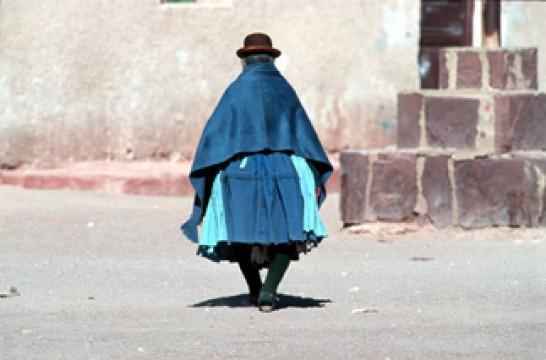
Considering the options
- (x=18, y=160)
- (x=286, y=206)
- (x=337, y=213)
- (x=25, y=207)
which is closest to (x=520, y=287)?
(x=286, y=206)

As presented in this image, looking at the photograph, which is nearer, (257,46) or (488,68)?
(257,46)

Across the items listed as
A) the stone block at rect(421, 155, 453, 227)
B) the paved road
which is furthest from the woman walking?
the stone block at rect(421, 155, 453, 227)

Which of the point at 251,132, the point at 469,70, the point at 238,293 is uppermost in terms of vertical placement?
the point at 469,70

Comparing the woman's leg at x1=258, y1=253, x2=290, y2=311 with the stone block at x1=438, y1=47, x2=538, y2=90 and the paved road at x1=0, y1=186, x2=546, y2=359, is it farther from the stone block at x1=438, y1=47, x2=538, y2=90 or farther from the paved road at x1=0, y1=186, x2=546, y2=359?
the stone block at x1=438, y1=47, x2=538, y2=90

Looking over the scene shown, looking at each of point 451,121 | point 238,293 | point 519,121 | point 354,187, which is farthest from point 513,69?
point 238,293

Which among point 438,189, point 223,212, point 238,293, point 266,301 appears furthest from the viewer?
point 438,189

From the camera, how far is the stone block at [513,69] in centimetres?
1319

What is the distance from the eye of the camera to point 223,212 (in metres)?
9.25

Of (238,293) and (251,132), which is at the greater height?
(251,132)

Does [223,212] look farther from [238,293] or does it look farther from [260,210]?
[238,293]

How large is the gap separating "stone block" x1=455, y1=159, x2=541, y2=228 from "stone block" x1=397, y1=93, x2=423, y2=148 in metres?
0.50

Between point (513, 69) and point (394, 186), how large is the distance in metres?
1.32

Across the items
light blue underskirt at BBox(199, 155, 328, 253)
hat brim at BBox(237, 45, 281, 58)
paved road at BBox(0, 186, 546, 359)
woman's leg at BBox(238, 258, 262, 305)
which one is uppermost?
hat brim at BBox(237, 45, 281, 58)

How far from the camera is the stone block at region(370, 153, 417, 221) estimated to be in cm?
1302
